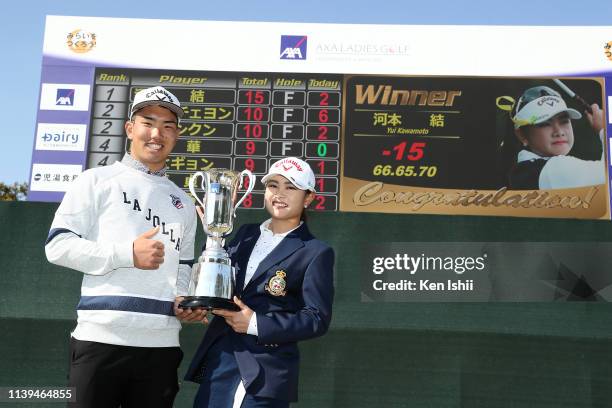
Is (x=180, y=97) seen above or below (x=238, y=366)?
above

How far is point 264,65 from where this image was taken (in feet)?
24.1

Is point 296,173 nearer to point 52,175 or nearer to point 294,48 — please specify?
point 294,48

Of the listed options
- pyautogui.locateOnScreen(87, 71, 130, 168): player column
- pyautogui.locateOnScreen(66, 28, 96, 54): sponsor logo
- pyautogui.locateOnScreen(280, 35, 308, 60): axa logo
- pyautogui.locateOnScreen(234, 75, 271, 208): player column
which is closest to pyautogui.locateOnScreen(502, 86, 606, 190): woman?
pyautogui.locateOnScreen(280, 35, 308, 60): axa logo

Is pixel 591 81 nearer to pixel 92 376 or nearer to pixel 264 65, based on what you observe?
pixel 264 65

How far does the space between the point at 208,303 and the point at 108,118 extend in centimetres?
581

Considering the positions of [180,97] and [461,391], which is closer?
[461,391]

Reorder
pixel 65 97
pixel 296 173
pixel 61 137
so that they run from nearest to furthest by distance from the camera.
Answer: pixel 296 173
pixel 61 137
pixel 65 97

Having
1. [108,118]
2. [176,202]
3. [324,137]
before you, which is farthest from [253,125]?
[176,202]

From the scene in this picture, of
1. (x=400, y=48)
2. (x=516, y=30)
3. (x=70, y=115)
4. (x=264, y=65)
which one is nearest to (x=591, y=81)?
(x=516, y=30)

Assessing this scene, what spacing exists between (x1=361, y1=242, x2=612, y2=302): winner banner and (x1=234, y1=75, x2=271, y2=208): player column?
351 cm

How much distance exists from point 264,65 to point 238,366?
5.78 m

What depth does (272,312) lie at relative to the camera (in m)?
2.10

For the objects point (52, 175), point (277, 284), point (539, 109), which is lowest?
point (277, 284)

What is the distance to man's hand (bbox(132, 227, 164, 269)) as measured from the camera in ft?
6.64
